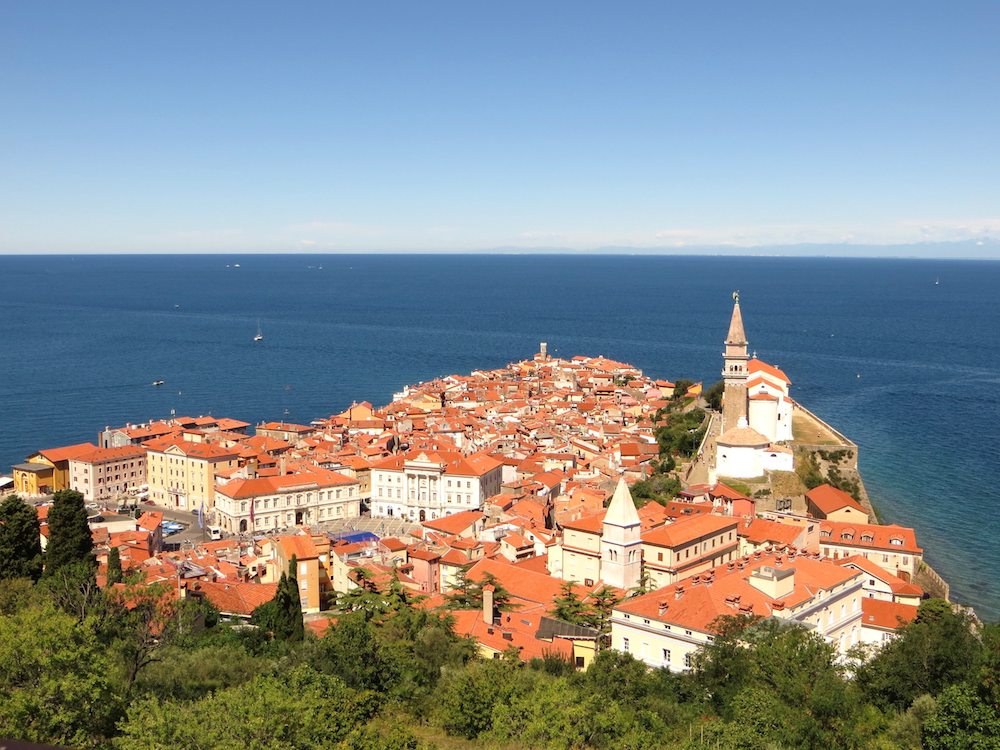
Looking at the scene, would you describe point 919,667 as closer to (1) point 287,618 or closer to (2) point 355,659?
(2) point 355,659

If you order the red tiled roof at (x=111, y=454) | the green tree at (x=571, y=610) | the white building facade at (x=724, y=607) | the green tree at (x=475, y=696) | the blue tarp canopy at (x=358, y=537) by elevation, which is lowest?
the blue tarp canopy at (x=358, y=537)

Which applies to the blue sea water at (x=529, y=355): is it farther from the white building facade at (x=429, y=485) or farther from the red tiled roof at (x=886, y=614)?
the white building facade at (x=429, y=485)

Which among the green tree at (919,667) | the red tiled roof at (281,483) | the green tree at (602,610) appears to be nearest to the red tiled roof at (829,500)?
the green tree at (602,610)

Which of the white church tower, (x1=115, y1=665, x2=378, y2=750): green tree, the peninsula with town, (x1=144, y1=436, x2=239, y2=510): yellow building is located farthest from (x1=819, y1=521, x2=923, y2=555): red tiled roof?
(x1=144, y1=436, x2=239, y2=510): yellow building

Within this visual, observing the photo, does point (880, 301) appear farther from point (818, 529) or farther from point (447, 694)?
point (447, 694)

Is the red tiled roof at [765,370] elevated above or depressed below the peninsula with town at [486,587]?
above

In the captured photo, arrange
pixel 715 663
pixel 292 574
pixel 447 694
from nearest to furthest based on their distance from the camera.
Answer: pixel 447 694 → pixel 715 663 → pixel 292 574

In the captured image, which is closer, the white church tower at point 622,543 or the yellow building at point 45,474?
the white church tower at point 622,543

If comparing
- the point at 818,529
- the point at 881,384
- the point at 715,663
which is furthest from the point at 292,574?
the point at 881,384
